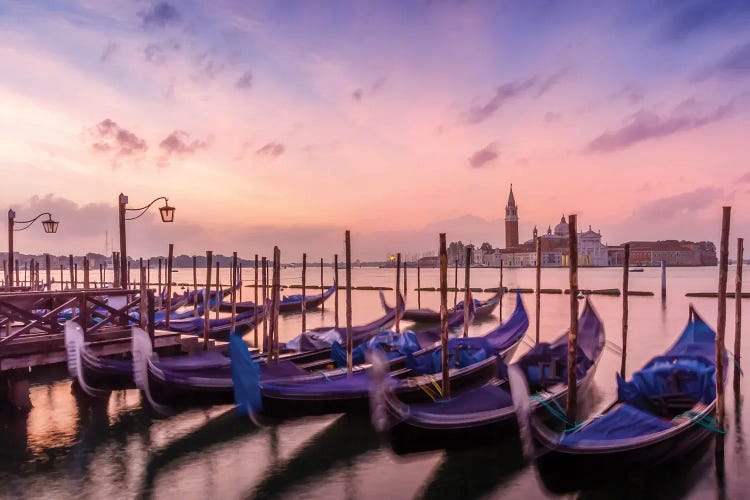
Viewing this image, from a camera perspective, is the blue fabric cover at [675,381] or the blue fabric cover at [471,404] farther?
the blue fabric cover at [675,381]

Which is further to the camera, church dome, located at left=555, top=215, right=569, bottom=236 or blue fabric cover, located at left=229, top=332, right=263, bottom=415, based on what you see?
church dome, located at left=555, top=215, right=569, bottom=236

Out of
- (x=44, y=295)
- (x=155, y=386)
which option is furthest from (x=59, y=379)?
(x=155, y=386)

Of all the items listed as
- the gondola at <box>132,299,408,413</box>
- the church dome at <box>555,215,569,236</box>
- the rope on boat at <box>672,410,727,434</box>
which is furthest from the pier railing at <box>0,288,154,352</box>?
the church dome at <box>555,215,569,236</box>

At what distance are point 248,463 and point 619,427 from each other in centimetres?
369

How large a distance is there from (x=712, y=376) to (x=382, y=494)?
382 cm

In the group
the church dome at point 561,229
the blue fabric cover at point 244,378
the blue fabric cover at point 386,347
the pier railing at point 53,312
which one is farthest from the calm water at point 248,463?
the church dome at point 561,229

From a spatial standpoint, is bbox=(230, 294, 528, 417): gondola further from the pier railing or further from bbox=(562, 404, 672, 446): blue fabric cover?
the pier railing

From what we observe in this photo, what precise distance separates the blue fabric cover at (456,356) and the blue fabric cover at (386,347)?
61 cm

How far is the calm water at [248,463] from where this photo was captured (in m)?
5.20

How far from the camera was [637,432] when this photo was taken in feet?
15.9

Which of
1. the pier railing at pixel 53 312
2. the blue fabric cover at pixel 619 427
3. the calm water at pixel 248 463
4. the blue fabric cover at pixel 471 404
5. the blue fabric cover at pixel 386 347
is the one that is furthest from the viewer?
the blue fabric cover at pixel 386 347

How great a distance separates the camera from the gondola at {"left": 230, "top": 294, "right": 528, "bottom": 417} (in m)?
5.94

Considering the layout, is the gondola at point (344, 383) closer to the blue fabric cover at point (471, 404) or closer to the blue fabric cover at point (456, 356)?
the blue fabric cover at point (456, 356)

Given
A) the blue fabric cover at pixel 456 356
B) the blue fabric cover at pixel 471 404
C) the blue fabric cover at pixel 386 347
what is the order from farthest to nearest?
1. the blue fabric cover at pixel 386 347
2. the blue fabric cover at pixel 456 356
3. the blue fabric cover at pixel 471 404
